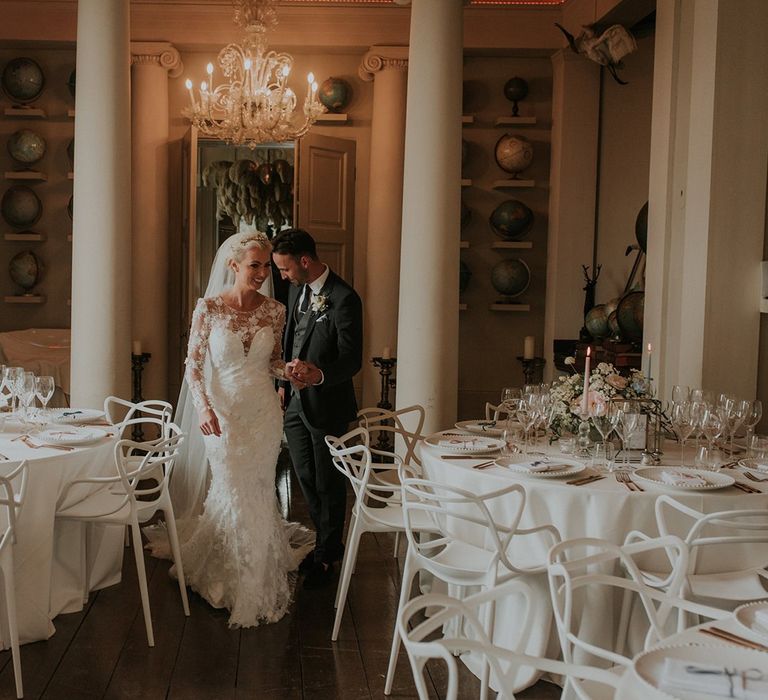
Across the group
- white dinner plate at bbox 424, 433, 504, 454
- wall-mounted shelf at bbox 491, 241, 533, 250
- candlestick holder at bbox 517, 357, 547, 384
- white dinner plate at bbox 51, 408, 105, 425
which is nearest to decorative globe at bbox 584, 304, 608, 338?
candlestick holder at bbox 517, 357, 547, 384

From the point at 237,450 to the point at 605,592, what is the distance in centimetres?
187

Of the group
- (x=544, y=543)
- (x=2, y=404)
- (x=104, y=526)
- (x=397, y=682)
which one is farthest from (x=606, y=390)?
(x=2, y=404)

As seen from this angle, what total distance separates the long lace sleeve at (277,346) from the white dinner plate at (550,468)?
50.4 inches

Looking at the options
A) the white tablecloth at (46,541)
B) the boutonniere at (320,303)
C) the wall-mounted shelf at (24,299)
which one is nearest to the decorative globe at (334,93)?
the wall-mounted shelf at (24,299)

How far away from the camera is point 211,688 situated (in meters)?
3.68

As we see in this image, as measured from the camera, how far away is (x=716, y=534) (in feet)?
11.6

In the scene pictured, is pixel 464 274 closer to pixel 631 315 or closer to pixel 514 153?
pixel 514 153

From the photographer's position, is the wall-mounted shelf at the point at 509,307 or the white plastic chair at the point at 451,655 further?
the wall-mounted shelf at the point at 509,307

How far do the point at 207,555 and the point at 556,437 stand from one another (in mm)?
1765

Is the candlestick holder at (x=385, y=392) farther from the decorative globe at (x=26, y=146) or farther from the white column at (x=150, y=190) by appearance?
the decorative globe at (x=26, y=146)

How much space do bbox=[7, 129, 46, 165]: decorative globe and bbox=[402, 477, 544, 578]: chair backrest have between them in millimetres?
6301

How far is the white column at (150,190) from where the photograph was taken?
8.76 meters

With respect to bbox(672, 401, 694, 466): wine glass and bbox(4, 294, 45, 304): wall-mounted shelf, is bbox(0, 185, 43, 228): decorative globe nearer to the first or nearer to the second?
bbox(4, 294, 45, 304): wall-mounted shelf

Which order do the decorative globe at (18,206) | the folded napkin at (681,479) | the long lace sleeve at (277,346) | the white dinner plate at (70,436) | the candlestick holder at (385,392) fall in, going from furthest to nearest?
the decorative globe at (18,206)
the candlestick holder at (385,392)
the long lace sleeve at (277,346)
the white dinner plate at (70,436)
the folded napkin at (681,479)
